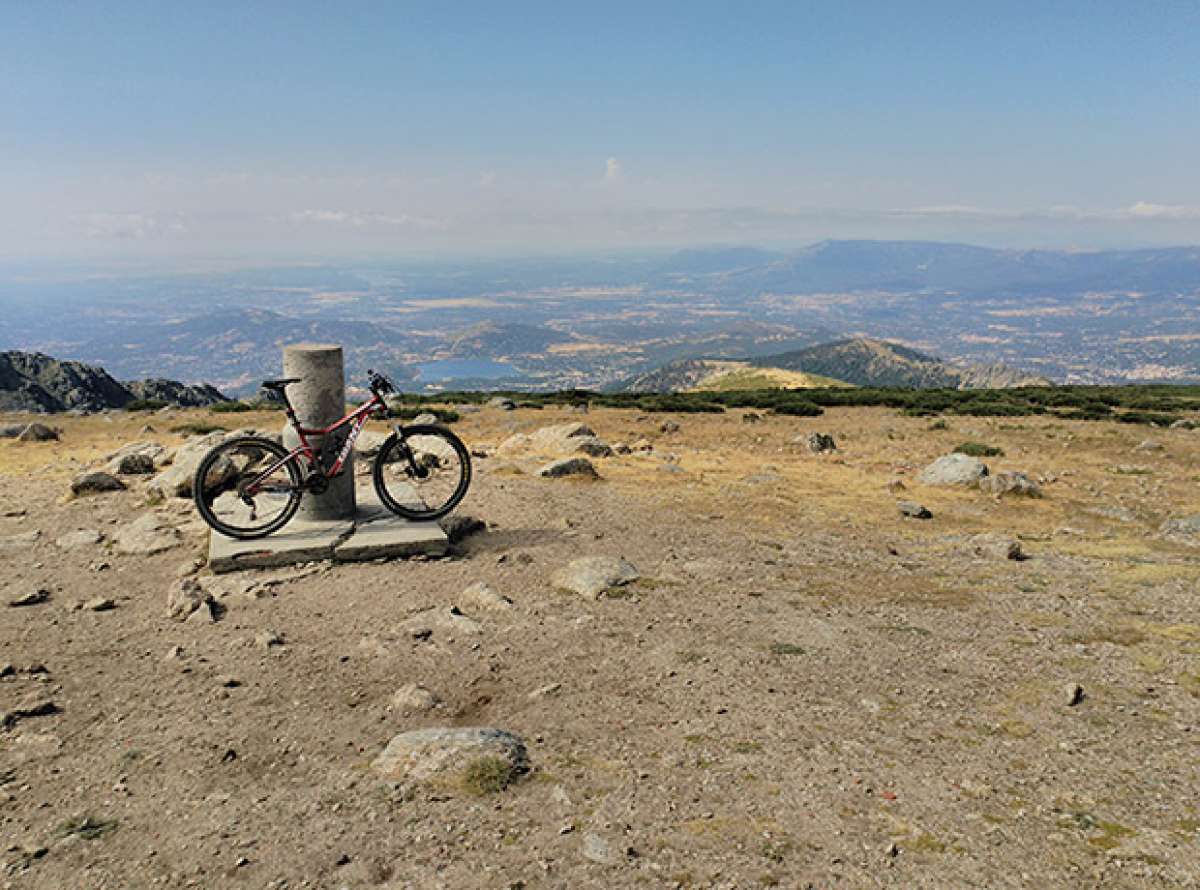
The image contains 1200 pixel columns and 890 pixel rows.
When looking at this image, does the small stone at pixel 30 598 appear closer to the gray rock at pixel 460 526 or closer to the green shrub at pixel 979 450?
the gray rock at pixel 460 526

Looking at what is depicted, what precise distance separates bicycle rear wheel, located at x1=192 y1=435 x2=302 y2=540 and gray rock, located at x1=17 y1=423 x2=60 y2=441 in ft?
53.5

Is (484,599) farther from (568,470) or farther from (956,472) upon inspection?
(956,472)

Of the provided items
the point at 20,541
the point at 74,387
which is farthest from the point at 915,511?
the point at 74,387

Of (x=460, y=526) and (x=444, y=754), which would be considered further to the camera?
(x=460, y=526)

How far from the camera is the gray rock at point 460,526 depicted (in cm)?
1137

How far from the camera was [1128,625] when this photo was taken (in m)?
8.48

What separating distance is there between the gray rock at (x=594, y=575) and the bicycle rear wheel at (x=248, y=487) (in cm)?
439

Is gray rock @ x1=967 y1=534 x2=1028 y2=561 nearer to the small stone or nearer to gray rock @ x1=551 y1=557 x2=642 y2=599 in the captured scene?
gray rock @ x1=551 y1=557 x2=642 y2=599

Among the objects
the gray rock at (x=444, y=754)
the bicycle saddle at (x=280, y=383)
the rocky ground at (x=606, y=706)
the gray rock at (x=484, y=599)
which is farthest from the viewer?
the bicycle saddle at (x=280, y=383)

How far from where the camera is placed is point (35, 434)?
22.4m

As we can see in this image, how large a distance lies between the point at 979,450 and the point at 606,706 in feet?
63.3

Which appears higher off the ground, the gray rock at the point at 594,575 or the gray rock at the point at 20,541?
the gray rock at the point at 20,541

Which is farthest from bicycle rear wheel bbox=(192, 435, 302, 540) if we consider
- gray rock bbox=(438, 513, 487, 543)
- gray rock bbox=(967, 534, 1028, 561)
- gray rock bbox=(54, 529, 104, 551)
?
gray rock bbox=(967, 534, 1028, 561)

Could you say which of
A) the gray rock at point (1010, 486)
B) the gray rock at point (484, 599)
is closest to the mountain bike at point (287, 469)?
the gray rock at point (484, 599)
